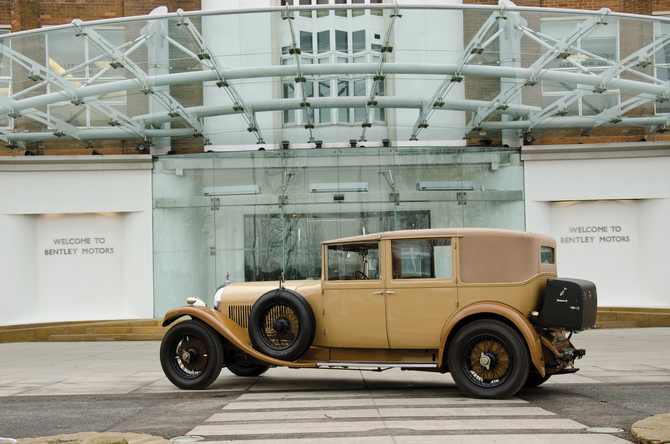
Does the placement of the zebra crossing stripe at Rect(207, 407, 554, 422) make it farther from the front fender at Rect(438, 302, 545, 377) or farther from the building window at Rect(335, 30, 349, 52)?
the building window at Rect(335, 30, 349, 52)

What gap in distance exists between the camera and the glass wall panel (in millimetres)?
16922

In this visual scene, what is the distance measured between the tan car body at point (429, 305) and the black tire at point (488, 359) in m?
0.12

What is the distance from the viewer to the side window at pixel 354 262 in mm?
7078

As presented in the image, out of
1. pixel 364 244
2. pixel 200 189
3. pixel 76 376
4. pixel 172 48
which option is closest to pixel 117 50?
pixel 172 48

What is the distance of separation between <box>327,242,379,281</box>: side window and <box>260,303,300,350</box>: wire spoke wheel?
2.19 feet

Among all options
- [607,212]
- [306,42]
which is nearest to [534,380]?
[306,42]

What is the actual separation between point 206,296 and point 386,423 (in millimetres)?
12471

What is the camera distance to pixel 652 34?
14914 millimetres

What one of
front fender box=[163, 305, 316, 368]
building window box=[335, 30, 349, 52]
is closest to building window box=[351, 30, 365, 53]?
building window box=[335, 30, 349, 52]

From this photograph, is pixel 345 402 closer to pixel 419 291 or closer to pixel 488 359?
pixel 419 291

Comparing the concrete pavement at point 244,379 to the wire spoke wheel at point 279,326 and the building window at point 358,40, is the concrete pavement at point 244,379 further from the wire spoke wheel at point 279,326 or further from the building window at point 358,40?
the building window at point 358,40

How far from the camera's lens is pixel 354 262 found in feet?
23.5

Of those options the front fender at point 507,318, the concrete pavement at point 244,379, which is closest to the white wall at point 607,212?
the concrete pavement at point 244,379

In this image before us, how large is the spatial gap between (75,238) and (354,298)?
12.8 metres
